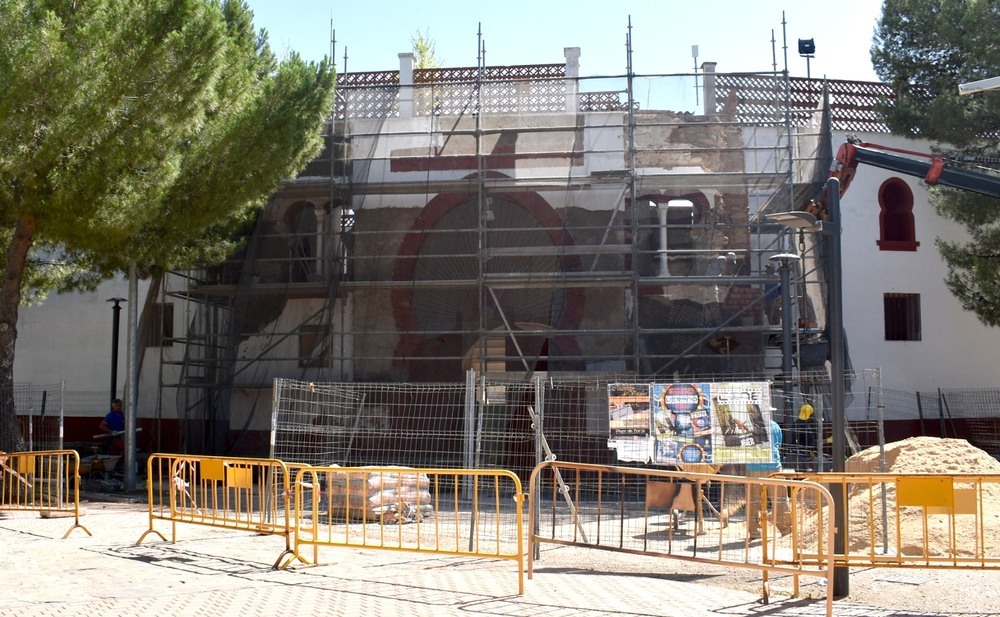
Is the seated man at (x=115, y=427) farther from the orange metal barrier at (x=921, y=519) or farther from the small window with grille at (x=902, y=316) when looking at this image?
the small window with grille at (x=902, y=316)

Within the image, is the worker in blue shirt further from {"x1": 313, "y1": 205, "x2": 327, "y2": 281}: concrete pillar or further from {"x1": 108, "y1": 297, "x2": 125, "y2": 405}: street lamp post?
{"x1": 108, "y1": 297, "x2": 125, "y2": 405}: street lamp post

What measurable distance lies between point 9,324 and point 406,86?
811 cm

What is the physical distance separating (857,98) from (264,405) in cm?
1518

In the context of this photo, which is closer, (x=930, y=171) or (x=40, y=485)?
(x=40, y=485)

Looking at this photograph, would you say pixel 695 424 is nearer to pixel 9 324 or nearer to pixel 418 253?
pixel 418 253

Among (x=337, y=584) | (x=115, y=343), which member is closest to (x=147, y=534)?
(x=337, y=584)

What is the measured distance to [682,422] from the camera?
39.5ft

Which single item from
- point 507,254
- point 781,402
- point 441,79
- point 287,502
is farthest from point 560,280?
point 287,502

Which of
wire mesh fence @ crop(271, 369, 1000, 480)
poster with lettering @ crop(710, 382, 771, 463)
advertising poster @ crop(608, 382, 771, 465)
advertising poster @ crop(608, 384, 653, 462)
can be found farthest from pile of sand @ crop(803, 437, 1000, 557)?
advertising poster @ crop(608, 384, 653, 462)

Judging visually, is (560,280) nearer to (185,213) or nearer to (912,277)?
(185,213)

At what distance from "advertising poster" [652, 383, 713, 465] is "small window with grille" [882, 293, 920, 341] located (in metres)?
12.5

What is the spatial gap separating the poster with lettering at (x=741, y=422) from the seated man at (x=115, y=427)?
42.6 feet

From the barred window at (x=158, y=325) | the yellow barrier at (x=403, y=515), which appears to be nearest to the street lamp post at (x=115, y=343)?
the barred window at (x=158, y=325)

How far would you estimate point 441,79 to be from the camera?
21.5 meters
